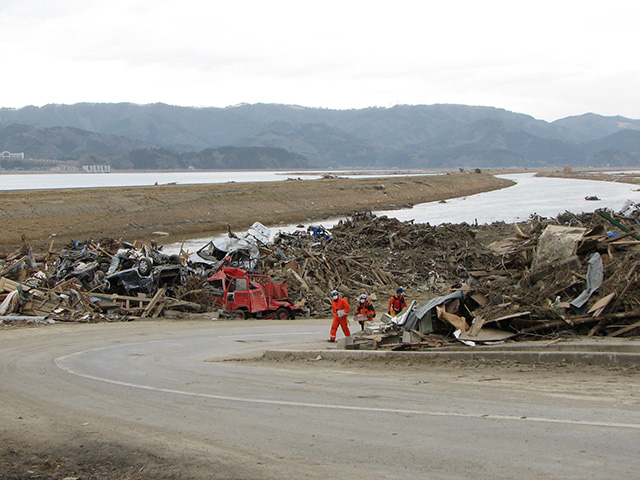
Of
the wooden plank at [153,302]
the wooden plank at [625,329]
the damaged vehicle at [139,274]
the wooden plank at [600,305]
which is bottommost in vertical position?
the wooden plank at [153,302]

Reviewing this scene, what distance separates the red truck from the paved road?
28.1 feet

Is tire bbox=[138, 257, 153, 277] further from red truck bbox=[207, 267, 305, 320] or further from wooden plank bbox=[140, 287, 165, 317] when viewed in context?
red truck bbox=[207, 267, 305, 320]

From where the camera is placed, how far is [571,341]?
32.6 feet

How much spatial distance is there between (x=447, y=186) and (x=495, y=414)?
104266mm

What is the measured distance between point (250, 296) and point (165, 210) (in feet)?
130

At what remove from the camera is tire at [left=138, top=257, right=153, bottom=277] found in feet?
73.9

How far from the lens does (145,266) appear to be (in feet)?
74.1

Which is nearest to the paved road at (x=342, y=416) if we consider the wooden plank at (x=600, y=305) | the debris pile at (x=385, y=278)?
the debris pile at (x=385, y=278)

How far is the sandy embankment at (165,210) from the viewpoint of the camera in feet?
157

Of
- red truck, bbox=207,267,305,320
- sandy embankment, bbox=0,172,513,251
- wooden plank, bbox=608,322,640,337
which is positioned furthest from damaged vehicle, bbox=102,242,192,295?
sandy embankment, bbox=0,172,513,251

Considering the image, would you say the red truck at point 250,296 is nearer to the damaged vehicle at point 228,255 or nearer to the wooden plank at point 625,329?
the damaged vehicle at point 228,255

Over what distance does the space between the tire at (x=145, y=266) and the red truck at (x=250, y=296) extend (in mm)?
2256

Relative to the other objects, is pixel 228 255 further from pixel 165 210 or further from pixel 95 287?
pixel 165 210

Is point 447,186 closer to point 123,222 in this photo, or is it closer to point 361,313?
point 123,222
